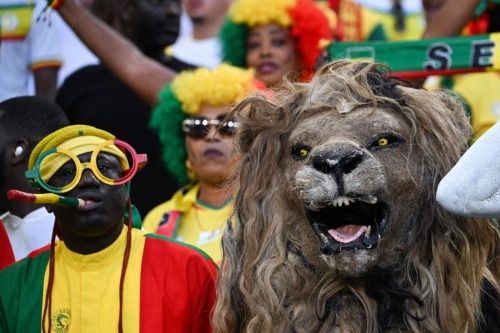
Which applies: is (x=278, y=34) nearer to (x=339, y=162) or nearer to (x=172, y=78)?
(x=172, y=78)

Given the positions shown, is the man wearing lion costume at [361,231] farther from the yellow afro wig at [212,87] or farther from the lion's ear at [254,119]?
the yellow afro wig at [212,87]

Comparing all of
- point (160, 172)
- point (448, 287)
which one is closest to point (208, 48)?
point (160, 172)

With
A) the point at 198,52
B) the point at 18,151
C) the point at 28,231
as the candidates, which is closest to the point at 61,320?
the point at 28,231

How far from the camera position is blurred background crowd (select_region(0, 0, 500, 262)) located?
5.37m

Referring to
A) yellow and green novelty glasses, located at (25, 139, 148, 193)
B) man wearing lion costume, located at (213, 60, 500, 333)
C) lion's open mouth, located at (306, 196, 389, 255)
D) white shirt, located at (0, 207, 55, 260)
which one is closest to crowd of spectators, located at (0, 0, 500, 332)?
white shirt, located at (0, 207, 55, 260)

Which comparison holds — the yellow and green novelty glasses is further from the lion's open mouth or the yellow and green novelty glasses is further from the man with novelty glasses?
the lion's open mouth

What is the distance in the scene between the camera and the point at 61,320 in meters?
4.05

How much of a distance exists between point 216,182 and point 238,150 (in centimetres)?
144

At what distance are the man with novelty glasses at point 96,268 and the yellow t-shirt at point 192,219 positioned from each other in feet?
3.70

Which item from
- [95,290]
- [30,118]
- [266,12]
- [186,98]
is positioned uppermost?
[266,12]

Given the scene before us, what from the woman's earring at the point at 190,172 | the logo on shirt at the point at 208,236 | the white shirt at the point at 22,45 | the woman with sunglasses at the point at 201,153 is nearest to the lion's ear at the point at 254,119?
the woman with sunglasses at the point at 201,153

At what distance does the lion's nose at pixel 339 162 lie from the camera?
140 inches

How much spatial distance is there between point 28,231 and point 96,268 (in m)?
0.97

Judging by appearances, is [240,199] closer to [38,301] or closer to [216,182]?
[38,301]
